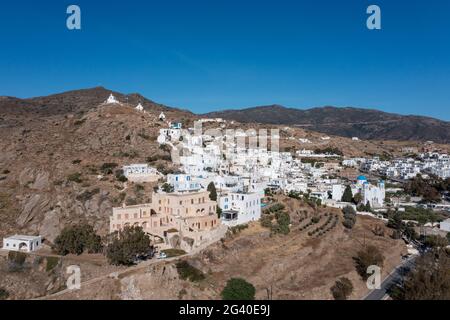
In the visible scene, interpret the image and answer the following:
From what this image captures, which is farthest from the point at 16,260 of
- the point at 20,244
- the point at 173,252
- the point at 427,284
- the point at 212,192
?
the point at 427,284

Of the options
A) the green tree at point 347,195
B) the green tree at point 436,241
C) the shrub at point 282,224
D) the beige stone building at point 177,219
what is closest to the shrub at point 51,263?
the beige stone building at point 177,219

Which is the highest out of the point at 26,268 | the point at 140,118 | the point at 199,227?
the point at 140,118

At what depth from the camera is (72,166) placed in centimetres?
5278

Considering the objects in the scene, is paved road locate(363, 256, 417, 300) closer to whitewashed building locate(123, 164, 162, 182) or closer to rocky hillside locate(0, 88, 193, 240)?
rocky hillside locate(0, 88, 193, 240)

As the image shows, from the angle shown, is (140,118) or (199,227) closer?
(199,227)

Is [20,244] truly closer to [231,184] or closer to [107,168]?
[107,168]

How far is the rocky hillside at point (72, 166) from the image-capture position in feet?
139

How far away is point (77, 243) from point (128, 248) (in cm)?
701

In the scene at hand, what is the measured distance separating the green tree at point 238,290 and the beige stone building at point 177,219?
522cm

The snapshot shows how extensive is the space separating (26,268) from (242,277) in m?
17.3

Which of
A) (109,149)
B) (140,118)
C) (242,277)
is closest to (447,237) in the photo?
(242,277)

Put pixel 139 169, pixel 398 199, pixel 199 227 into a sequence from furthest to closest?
pixel 398 199 → pixel 139 169 → pixel 199 227
